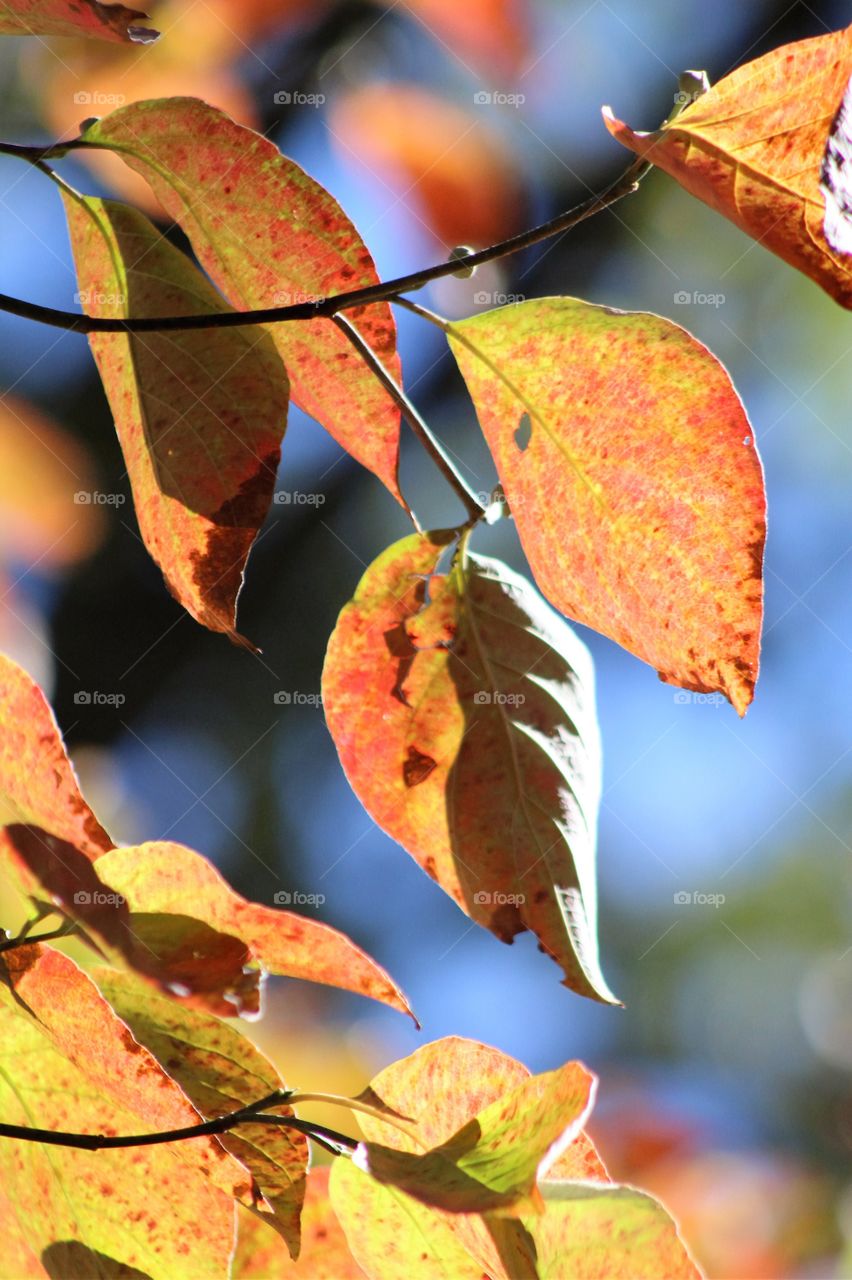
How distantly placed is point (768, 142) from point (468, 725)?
0.16 meters

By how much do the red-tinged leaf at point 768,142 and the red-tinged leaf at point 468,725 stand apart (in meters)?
0.12

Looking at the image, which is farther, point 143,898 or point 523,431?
point 523,431

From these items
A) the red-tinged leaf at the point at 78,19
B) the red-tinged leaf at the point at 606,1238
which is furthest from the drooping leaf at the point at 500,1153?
the red-tinged leaf at the point at 78,19

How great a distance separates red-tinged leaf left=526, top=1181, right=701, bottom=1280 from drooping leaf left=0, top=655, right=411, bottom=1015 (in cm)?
6

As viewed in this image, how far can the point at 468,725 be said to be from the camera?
303 millimetres

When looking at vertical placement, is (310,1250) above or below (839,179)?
below

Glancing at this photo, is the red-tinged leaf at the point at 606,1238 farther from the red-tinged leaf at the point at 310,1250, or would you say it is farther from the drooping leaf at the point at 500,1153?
the red-tinged leaf at the point at 310,1250

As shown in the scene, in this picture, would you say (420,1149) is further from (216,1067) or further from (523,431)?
(523,431)

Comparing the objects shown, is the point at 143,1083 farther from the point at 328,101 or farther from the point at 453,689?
the point at 328,101

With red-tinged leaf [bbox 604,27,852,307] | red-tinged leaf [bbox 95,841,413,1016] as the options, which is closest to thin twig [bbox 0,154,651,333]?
red-tinged leaf [bbox 604,27,852,307]

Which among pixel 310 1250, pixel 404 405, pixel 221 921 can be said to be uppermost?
pixel 404 405

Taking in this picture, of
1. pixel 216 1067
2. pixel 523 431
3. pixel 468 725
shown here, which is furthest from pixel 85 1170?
pixel 523 431

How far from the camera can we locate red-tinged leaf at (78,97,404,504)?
274 millimetres

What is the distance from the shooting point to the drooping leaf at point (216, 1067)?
0.26m
